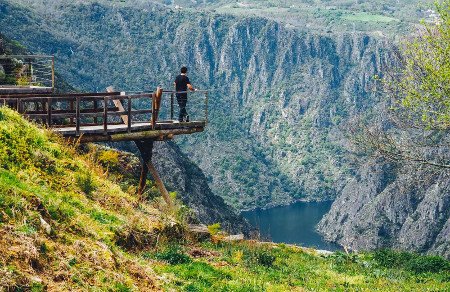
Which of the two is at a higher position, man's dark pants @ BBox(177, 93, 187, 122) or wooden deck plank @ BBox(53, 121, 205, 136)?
man's dark pants @ BBox(177, 93, 187, 122)

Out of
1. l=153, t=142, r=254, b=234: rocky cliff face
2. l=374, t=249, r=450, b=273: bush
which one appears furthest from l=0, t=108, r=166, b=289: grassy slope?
l=153, t=142, r=254, b=234: rocky cliff face

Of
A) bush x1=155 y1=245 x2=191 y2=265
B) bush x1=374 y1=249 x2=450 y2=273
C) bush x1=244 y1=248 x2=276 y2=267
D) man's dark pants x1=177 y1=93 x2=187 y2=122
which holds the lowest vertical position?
bush x1=374 y1=249 x2=450 y2=273

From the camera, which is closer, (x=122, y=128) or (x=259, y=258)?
(x=259, y=258)

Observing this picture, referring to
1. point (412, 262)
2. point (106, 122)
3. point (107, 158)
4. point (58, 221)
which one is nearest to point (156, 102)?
point (106, 122)

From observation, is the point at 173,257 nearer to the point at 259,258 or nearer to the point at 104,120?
the point at 259,258

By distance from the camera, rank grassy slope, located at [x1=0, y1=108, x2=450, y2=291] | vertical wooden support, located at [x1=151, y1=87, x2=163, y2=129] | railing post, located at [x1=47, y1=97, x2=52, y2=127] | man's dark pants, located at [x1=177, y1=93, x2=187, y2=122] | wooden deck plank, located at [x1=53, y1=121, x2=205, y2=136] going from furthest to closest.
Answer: man's dark pants, located at [x1=177, y1=93, x2=187, y2=122] < vertical wooden support, located at [x1=151, y1=87, x2=163, y2=129] < wooden deck plank, located at [x1=53, y1=121, x2=205, y2=136] < railing post, located at [x1=47, y1=97, x2=52, y2=127] < grassy slope, located at [x1=0, y1=108, x2=450, y2=291]

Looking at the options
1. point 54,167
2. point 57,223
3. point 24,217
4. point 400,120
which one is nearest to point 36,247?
point 24,217

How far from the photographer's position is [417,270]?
2438 centimetres

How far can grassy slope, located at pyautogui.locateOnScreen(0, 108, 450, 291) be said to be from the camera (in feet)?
37.3

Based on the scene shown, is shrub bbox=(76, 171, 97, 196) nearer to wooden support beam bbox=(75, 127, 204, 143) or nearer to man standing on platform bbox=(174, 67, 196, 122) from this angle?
wooden support beam bbox=(75, 127, 204, 143)

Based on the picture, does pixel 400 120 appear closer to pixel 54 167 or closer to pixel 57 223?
pixel 54 167

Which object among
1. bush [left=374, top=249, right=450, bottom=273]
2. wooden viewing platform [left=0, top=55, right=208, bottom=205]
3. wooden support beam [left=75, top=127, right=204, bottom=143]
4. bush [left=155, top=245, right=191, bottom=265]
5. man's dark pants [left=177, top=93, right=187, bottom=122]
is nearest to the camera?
bush [left=155, top=245, right=191, bottom=265]

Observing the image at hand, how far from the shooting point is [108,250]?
510 inches

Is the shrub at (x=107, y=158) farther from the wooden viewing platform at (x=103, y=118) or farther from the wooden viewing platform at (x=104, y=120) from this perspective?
the wooden viewing platform at (x=104, y=120)
